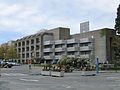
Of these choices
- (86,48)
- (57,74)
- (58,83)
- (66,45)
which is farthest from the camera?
(66,45)

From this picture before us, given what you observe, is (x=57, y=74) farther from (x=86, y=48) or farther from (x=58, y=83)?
(x=86, y=48)

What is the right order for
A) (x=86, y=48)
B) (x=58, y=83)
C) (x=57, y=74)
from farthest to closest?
(x=86, y=48) < (x=57, y=74) < (x=58, y=83)

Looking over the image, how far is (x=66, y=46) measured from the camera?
307 feet

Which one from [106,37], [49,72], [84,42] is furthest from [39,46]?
[49,72]

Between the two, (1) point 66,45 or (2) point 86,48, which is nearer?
(2) point 86,48

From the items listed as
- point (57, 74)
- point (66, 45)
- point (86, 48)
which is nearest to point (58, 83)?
point (57, 74)

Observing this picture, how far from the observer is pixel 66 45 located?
9369 cm

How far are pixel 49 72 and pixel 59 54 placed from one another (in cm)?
6579

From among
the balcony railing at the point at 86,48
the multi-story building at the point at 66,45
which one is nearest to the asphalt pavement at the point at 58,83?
the multi-story building at the point at 66,45

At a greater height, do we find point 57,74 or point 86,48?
point 86,48

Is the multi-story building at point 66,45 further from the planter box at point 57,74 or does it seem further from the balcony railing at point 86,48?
the planter box at point 57,74

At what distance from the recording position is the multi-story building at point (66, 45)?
80812 mm

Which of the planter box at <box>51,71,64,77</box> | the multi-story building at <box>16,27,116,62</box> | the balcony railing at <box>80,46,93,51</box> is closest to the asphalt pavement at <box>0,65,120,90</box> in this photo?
the planter box at <box>51,71,64,77</box>

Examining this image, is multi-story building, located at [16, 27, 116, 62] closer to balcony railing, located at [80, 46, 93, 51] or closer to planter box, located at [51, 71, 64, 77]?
balcony railing, located at [80, 46, 93, 51]
